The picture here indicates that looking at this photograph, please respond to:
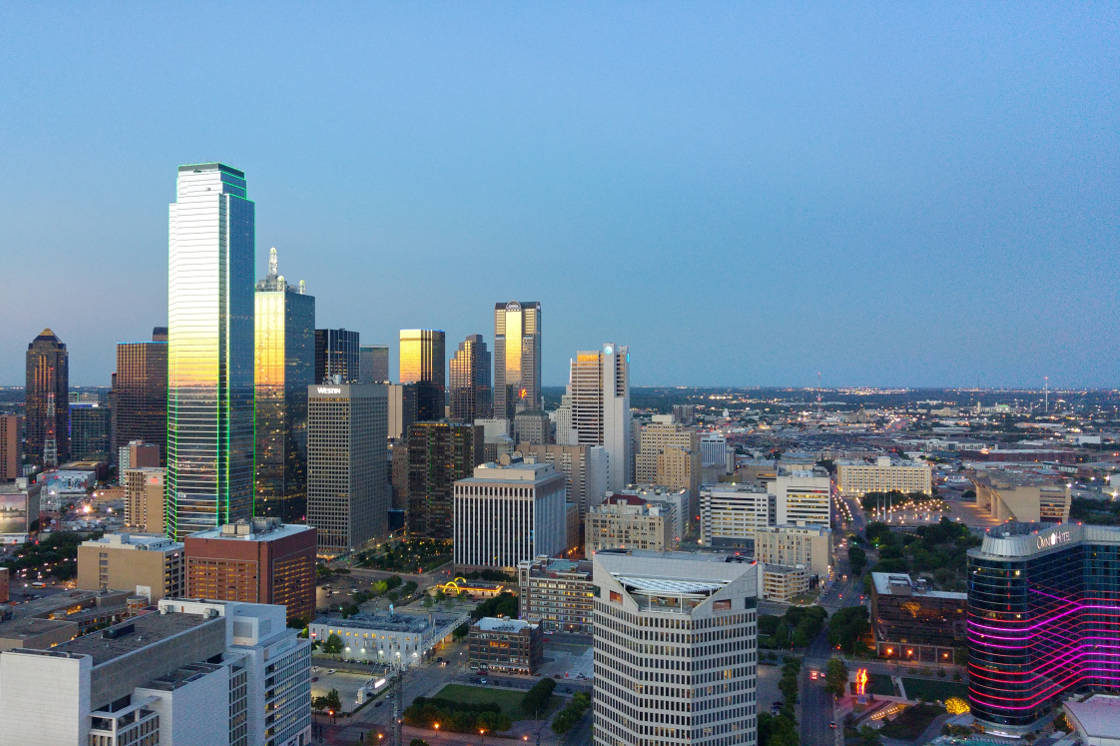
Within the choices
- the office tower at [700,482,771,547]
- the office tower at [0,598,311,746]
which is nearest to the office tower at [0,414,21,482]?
the office tower at [700,482,771,547]

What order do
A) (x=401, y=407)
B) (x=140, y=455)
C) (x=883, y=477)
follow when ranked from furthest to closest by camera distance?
(x=401, y=407) < (x=883, y=477) < (x=140, y=455)

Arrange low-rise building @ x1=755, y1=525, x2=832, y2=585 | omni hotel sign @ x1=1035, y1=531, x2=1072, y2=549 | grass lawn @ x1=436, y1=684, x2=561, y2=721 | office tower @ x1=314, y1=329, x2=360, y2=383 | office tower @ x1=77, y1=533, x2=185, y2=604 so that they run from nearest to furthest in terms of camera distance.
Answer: omni hotel sign @ x1=1035, y1=531, x2=1072, y2=549 < grass lawn @ x1=436, y1=684, x2=561, y2=721 < office tower @ x1=77, y1=533, x2=185, y2=604 < low-rise building @ x1=755, y1=525, x2=832, y2=585 < office tower @ x1=314, y1=329, x2=360, y2=383

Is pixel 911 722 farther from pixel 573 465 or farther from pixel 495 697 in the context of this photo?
pixel 573 465

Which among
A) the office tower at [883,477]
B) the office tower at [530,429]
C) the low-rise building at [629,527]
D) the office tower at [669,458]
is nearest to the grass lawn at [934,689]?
the low-rise building at [629,527]

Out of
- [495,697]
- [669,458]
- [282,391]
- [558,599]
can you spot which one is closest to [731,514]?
[669,458]

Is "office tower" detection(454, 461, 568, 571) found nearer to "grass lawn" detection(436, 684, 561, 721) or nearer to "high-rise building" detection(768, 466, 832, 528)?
"high-rise building" detection(768, 466, 832, 528)

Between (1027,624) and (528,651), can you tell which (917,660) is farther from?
(528,651)

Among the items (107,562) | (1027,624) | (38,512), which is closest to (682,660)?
(1027,624)
